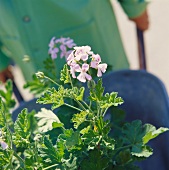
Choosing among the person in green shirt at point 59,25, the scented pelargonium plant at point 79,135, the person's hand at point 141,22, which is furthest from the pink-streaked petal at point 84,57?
the person's hand at point 141,22

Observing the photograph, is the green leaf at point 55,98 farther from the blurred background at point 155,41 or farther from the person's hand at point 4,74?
the blurred background at point 155,41

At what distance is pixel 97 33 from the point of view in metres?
1.21

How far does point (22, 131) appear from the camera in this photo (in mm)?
678

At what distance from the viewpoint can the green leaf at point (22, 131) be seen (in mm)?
671

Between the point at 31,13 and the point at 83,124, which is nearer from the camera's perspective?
the point at 83,124

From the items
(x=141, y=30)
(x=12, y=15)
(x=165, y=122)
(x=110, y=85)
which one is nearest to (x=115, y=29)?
(x=141, y=30)

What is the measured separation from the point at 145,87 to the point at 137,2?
1.56 ft

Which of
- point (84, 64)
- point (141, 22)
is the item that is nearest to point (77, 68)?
point (84, 64)

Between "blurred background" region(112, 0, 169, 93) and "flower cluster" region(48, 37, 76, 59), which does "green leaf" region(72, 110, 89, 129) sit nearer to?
"flower cluster" region(48, 37, 76, 59)

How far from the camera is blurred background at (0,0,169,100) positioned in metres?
2.34

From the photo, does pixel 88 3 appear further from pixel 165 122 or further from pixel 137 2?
pixel 165 122

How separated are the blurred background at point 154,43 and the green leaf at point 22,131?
1.59 m

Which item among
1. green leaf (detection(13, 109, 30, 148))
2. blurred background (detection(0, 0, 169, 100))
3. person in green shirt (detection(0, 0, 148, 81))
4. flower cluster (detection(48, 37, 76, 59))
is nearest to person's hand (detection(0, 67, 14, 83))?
person in green shirt (detection(0, 0, 148, 81))

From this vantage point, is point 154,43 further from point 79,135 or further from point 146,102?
point 79,135
